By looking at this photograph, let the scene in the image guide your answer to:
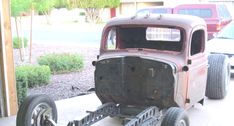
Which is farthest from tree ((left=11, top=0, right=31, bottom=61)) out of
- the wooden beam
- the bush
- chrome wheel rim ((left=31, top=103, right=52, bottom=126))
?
chrome wheel rim ((left=31, top=103, right=52, bottom=126))

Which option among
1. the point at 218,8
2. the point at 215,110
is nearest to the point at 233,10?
the point at 218,8

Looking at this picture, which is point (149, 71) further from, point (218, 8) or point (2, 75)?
point (218, 8)

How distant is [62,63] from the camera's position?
10.6 m

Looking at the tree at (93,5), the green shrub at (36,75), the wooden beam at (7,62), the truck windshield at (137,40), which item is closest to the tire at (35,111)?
the wooden beam at (7,62)

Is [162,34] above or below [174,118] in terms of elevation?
above

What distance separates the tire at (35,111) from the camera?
16.3 ft

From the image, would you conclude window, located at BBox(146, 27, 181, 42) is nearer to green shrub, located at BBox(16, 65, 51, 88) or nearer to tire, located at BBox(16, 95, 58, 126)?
tire, located at BBox(16, 95, 58, 126)

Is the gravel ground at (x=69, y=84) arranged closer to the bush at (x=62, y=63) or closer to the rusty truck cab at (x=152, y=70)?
the bush at (x=62, y=63)

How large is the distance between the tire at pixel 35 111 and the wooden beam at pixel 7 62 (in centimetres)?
134

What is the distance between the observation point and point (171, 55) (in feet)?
18.7

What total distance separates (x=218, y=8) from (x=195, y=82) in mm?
9441

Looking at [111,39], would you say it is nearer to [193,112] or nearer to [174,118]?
[193,112]

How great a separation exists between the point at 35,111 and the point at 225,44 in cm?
564

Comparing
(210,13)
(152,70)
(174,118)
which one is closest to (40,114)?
(152,70)
